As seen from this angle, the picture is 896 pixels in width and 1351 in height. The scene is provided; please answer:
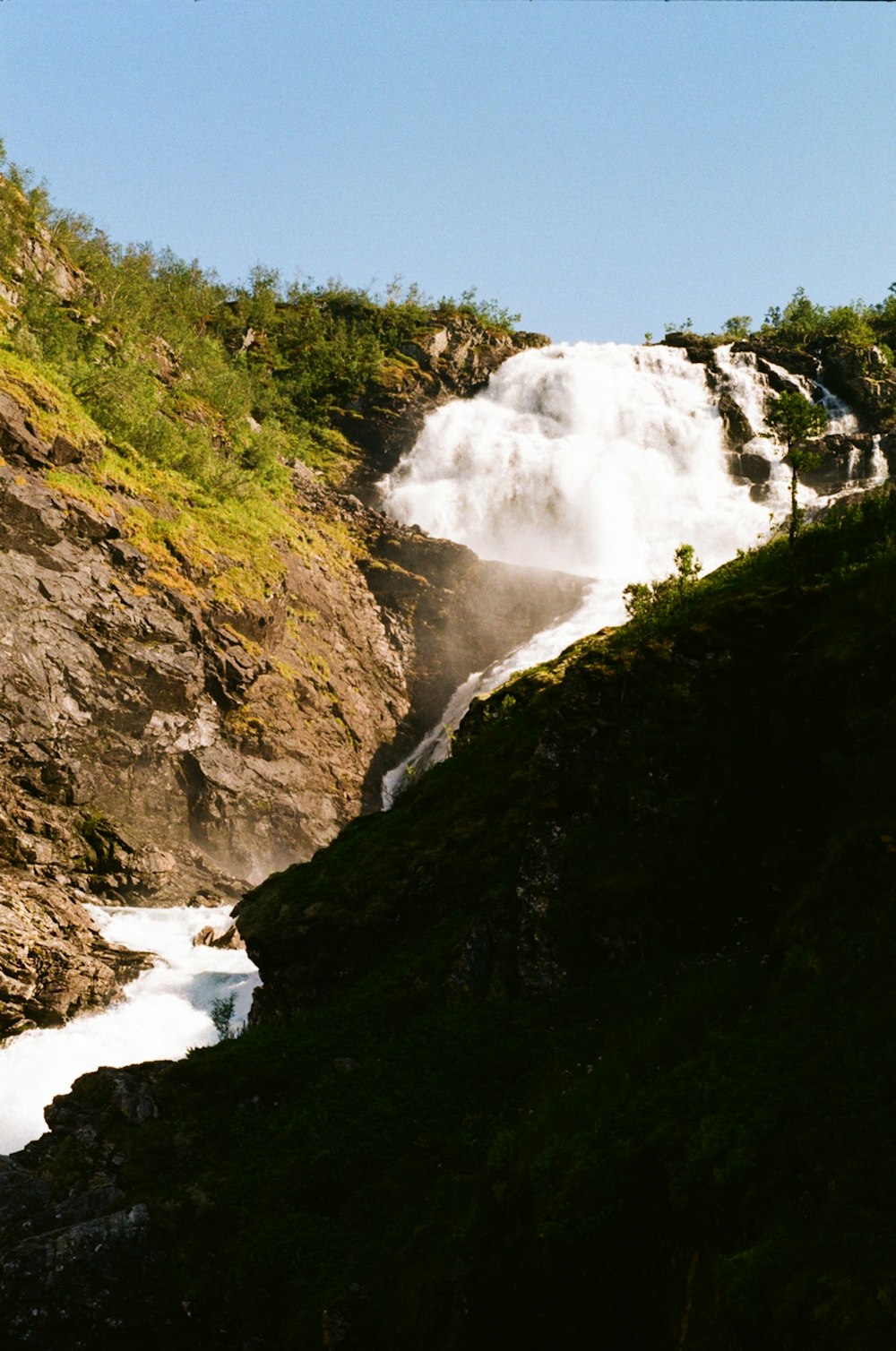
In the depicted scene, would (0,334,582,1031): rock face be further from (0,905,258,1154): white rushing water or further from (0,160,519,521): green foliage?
(0,160,519,521): green foliage

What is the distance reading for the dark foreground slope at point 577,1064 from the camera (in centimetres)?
729

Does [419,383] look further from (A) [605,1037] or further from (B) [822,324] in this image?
(A) [605,1037]

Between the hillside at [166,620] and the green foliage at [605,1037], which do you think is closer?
the green foliage at [605,1037]

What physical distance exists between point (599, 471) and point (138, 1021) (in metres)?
51.1

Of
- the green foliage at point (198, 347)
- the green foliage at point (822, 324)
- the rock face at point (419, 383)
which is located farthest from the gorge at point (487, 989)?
the green foliage at point (822, 324)

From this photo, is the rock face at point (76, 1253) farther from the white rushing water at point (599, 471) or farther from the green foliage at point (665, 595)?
the white rushing water at point (599, 471)

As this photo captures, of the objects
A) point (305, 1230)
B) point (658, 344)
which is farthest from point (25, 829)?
point (658, 344)

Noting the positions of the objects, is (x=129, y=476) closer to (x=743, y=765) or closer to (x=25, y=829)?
(x=25, y=829)

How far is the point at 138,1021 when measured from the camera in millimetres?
25438

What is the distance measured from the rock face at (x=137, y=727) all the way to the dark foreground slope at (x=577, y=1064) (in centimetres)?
1524

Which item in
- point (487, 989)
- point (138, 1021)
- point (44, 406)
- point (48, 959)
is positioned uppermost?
point (44, 406)

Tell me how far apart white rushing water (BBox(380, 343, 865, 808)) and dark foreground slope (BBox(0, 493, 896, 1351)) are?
131 ft

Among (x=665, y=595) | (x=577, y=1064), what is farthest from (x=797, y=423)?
(x=577, y=1064)

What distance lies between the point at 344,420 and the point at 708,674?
64674 mm
